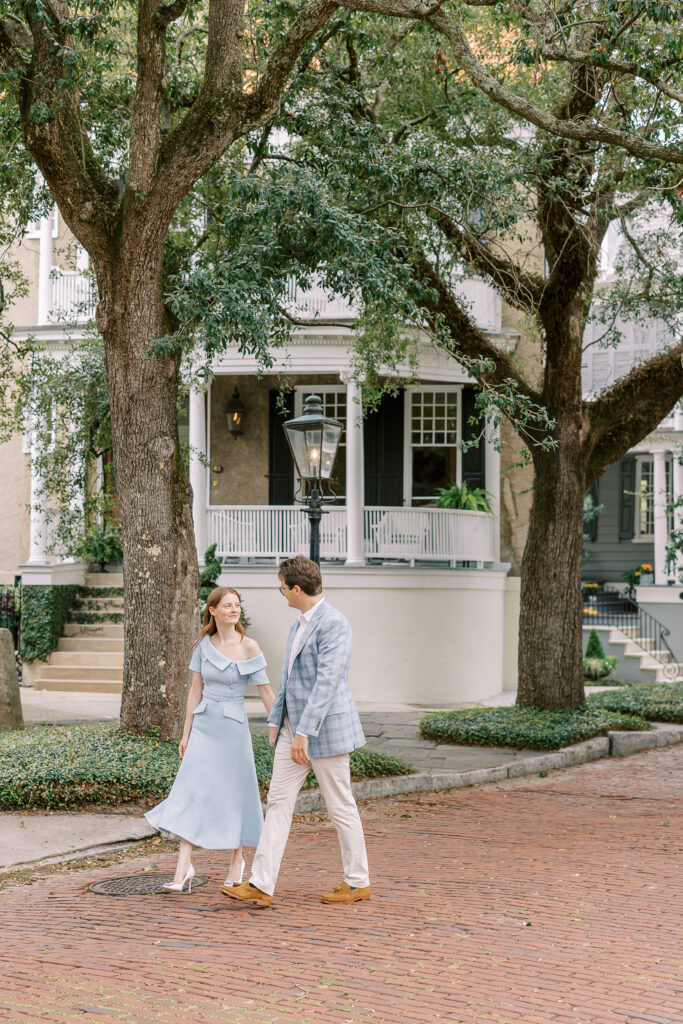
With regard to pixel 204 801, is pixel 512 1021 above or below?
below

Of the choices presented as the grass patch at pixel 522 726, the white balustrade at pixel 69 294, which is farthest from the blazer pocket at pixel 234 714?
the white balustrade at pixel 69 294

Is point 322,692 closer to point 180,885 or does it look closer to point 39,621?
point 180,885

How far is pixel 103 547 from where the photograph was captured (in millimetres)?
19719

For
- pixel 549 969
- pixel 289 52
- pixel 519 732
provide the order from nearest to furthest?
pixel 549 969 < pixel 289 52 < pixel 519 732

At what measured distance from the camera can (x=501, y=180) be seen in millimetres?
12047

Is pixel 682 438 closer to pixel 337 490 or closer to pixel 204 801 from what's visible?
pixel 337 490

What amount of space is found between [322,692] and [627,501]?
20362 mm

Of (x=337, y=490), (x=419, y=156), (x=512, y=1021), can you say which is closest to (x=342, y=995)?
(x=512, y=1021)

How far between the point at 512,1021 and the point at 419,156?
9.66 metres

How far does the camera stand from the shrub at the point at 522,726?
508 inches

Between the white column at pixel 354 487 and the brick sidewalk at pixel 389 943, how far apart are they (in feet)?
31.9

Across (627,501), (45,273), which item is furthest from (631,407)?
(627,501)

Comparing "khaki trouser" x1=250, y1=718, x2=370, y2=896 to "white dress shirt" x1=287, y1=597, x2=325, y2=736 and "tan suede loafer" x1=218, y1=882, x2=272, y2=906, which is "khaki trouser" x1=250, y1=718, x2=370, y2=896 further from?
"white dress shirt" x1=287, y1=597, x2=325, y2=736

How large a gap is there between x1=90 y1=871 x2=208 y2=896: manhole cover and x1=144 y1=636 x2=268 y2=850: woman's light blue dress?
49 cm
